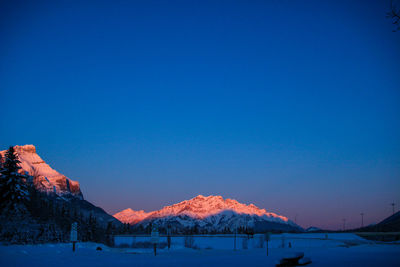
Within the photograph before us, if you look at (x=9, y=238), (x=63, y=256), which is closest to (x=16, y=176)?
(x=9, y=238)

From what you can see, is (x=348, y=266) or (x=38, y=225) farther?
(x=38, y=225)

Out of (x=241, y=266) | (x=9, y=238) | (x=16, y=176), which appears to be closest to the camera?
(x=241, y=266)

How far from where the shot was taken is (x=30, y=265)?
18891 mm

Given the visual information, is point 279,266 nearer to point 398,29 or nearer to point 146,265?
point 146,265

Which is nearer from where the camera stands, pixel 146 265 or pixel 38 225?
pixel 146 265

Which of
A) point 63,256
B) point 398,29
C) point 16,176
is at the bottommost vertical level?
point 63,256

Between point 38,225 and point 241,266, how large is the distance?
55.7 m

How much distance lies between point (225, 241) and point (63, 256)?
112060 millimetres

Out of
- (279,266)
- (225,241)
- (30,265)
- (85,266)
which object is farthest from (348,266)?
(225,241)

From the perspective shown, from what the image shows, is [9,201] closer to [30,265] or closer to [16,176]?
[16,176]

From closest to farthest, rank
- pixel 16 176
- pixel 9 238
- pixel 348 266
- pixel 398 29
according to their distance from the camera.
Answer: pixel 398 29
pixel 348 266
pixel 9 238
pixel 16 176

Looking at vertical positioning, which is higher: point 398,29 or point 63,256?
point 398,29

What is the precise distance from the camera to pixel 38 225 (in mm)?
64625

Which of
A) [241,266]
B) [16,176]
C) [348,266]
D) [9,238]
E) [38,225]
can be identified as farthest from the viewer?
[38,225]
